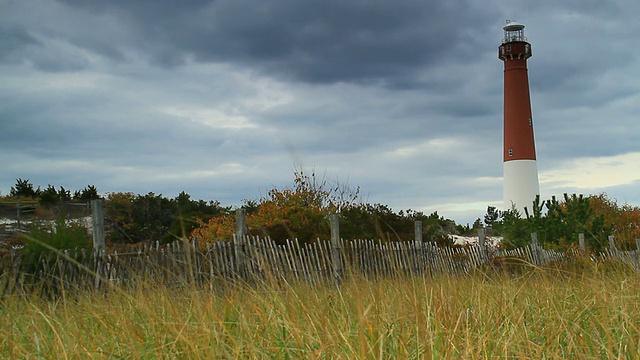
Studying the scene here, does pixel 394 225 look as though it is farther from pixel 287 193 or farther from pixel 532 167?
pixel 532 167

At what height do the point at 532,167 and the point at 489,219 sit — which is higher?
the point at 532,167

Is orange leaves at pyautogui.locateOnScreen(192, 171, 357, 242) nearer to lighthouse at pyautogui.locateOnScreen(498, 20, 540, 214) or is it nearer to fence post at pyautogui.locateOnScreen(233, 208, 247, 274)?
fence post at pyautogui.locateOnScreen(233, 208, 247, 274)

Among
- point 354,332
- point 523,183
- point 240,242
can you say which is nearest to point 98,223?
point 240,242

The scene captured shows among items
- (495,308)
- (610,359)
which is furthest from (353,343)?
(495,308)

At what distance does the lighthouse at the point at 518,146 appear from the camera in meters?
27.1

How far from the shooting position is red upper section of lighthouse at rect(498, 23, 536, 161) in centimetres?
2719

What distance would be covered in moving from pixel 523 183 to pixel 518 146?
60.8 inches

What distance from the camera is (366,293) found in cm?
402

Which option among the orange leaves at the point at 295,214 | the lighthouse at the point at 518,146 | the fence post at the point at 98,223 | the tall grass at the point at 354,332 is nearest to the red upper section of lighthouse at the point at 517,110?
the lighthouse at the point at 518,146

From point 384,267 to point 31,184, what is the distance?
2061 centimetres

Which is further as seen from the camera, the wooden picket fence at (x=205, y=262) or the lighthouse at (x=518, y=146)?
the lighthouse at (x=518, y=146)

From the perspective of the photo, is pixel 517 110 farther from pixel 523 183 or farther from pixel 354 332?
pixel 354 332

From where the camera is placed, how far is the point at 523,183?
27125 millimetres

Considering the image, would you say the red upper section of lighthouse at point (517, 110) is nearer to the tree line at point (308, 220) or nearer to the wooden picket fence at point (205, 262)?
the tree line at point (308, 220)
